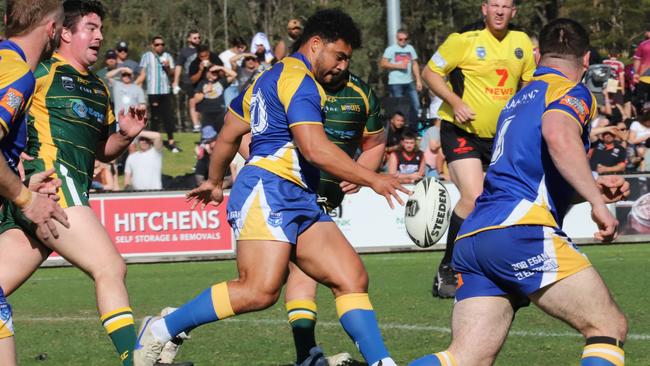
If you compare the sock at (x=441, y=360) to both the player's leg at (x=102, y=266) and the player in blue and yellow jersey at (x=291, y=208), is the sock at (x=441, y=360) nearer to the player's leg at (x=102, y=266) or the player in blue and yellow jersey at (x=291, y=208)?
the player in blue and yellow jersey at (x=291, y=208)

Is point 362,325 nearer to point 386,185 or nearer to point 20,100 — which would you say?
point 386,185

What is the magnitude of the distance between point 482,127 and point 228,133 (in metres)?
3.09

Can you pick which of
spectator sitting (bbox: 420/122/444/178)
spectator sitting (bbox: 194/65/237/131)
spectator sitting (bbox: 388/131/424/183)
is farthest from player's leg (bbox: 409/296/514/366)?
spectator sitting (bbox: 194/65/237/131)

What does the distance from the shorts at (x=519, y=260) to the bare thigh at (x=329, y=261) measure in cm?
117

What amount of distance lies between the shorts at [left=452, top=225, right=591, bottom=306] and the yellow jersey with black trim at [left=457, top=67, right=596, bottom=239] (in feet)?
0.16

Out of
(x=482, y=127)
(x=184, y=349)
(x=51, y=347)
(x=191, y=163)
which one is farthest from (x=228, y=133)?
(x=191, y=163)

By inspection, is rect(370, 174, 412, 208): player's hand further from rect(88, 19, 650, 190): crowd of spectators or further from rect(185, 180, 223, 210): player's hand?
rect(88, 19, 650, 190): crowd of spectators

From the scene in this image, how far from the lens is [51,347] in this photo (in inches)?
323

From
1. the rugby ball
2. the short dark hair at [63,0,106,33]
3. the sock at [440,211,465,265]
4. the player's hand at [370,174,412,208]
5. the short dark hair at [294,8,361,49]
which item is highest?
the short dark hair at [63,0,106,33]

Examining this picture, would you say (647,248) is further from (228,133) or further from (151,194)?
(228,133)

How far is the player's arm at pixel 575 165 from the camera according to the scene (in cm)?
504

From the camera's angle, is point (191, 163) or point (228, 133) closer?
point (228, 133)

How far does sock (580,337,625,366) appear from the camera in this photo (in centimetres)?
509

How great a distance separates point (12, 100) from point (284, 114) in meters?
1.81
